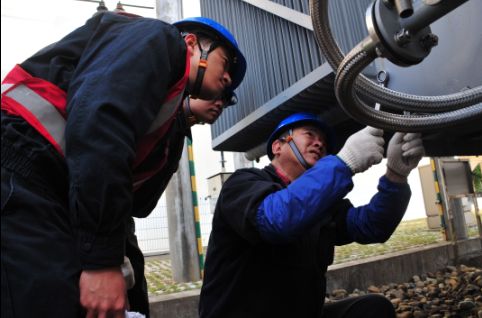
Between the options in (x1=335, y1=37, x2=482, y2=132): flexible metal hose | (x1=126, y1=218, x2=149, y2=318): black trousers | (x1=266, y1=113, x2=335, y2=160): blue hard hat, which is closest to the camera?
(x1=335, y1=37, x2=482, y2=132): flexible metal hose

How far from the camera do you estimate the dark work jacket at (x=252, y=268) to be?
4.93 feet

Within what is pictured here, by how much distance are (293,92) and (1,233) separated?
1326 mm

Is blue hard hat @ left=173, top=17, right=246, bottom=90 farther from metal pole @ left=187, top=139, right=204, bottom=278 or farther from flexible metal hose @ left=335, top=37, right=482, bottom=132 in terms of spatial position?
metal pole @ left=187, top=139, right=204, bottom=278

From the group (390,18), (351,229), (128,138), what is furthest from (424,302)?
(128,138)

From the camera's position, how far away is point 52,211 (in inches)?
35.0

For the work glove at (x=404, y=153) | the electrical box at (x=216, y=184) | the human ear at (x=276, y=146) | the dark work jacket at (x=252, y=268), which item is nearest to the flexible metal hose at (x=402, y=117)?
the work glove at (x=404, y=153)

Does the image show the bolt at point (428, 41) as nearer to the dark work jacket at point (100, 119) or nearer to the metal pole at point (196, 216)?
the dark work jacket at point (100, 119)

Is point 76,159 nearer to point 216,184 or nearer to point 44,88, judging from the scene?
point 44,88

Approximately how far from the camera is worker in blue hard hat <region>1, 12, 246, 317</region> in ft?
2.71

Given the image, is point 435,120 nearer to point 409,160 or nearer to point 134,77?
point 409,160

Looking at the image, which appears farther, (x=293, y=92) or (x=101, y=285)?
(x=293, y=92)

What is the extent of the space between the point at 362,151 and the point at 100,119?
103 cm

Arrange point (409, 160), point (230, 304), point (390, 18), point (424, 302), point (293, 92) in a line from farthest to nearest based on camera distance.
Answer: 1. point (424, 302)
2. point (293, 92)
3. point (409, 160)
4. point (230, 304)
5. point (390, 18)

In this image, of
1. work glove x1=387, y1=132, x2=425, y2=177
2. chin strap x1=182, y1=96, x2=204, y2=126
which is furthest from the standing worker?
work glove x1=387, y1=132, x2=425, y2=177
